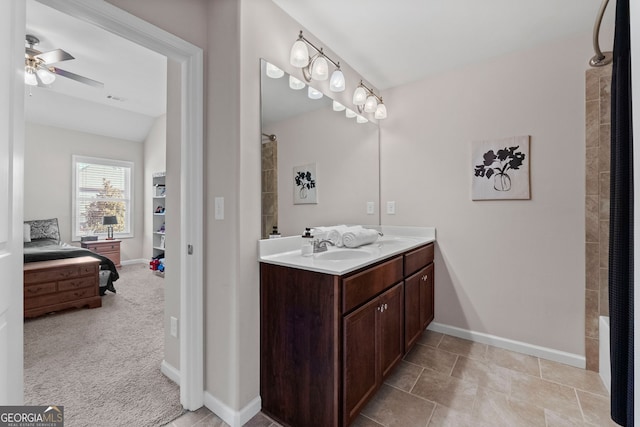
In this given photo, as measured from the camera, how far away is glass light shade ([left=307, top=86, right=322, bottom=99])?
2.04 metres

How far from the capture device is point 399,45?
7.23 feet

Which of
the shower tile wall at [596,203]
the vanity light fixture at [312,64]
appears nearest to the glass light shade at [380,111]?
the vanity light fixture at [312,64]

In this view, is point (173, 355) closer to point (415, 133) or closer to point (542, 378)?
point (542, 378)

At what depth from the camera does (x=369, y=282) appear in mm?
1518

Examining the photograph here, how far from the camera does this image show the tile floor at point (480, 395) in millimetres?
1525

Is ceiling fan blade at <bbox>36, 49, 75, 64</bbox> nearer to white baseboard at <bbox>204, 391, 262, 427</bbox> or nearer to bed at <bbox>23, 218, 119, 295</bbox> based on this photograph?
bed at <bbox>23, 218, 119, 295</bbox>

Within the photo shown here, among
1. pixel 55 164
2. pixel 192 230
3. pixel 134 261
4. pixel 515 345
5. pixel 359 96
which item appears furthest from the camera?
pixel 134 261

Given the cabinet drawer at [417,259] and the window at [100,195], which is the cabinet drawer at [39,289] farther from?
the cabinet drawer at [417,259]

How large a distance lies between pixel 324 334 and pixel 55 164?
623cm

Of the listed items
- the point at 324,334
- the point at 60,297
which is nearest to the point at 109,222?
the point at 60,297

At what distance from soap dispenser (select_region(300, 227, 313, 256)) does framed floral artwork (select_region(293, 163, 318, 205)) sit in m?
0.22

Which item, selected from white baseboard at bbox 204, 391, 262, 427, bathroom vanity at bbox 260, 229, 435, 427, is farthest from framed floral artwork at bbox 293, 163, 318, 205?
white baseboard at bbox 204, 391, 262, 427

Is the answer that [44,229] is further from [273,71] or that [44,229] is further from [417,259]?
[417,259]

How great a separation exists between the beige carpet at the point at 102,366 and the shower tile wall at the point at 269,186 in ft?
3.87
